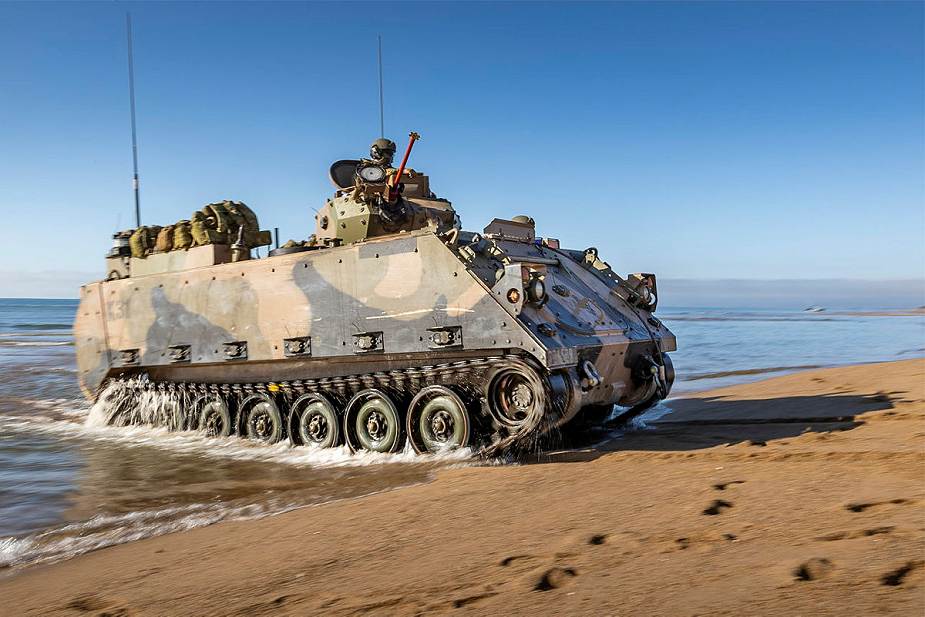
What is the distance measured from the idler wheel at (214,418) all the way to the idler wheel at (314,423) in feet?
4.57

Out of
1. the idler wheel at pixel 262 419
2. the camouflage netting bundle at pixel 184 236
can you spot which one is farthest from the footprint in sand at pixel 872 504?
the camouflage netting bundle at pixel 184 236

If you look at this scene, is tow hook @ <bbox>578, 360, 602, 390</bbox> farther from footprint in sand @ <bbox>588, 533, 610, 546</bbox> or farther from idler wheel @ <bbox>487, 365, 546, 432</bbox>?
footprint in sand @ <bbox>588, 533, 610, 546</bbox>

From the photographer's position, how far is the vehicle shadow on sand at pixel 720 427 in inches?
338

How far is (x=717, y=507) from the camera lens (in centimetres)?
538

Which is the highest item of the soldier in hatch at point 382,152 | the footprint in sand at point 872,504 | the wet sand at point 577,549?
the soldier in hatch at point 382,152

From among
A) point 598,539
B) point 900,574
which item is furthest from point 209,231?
point 900,574

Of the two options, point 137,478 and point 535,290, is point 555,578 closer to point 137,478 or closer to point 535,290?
point 535,290

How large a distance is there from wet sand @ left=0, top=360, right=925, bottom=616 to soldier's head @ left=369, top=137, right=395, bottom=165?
538 cm

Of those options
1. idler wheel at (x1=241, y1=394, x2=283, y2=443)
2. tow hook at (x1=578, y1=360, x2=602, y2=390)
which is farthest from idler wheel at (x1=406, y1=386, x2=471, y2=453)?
idler wheel at (x1=241, y1=394, x2=283, y2=443)

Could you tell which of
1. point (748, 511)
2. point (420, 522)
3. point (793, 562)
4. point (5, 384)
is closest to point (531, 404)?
point (420, 522)

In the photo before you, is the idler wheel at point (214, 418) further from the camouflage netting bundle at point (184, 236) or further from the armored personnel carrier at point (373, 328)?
the camouflage netting bundle at point (184, 236)

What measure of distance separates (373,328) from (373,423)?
111cm

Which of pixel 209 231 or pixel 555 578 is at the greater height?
pixel 209 231

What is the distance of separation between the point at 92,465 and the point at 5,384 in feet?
42.4
